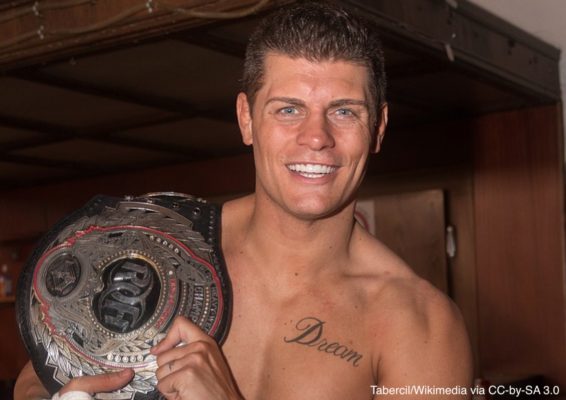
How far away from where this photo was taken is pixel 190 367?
1.56 metres

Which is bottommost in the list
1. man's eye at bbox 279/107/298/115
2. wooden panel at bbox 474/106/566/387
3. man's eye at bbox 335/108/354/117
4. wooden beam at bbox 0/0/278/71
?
wooden panel at bbox 474/106/566/387

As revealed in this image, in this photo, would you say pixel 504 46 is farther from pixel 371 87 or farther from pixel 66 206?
pixel 66 206

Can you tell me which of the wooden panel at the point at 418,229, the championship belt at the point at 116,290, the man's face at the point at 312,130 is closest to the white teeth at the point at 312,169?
the man's face at the point at 312,130

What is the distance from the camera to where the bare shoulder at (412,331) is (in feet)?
5.69

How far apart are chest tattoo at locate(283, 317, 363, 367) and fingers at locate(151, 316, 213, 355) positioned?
26 cm

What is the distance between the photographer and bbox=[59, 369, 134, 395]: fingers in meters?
1.59

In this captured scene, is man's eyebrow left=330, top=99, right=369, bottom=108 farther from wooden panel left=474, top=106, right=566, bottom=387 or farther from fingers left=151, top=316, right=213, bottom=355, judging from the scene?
wooden panel left=474, top=106, right=566, bottom=387

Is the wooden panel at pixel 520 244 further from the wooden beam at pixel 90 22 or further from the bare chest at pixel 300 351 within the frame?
the bare chest at pixel 300 351

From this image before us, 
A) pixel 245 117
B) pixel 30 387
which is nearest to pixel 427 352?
pixel 245 117

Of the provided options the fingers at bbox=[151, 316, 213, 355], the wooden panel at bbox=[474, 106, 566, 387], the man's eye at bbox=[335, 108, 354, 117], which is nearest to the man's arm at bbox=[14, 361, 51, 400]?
the fingers at bbox=[151, 316, 213, 355]

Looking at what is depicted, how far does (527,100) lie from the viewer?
489cm

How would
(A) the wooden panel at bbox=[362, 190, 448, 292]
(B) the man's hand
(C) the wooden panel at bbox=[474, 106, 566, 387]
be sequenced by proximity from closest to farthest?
(B) the man's hand → (C) the wooden panel at bbox=[474, 106, 566, 387] → (A) the wooden panel at bbox=[362, 190, 448, 292]

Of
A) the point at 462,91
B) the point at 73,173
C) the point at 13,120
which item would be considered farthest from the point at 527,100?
the point at 73,173

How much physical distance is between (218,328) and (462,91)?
3.18 meters
